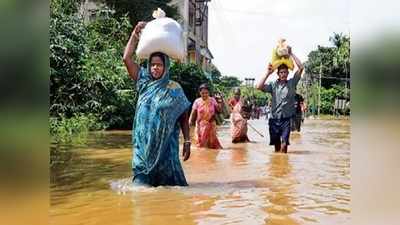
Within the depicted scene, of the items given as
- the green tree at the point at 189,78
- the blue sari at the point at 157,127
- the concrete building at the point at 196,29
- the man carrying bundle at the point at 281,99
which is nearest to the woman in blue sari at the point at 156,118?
the blue sari at the point at 157,127

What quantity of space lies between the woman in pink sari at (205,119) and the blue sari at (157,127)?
479 centimetres

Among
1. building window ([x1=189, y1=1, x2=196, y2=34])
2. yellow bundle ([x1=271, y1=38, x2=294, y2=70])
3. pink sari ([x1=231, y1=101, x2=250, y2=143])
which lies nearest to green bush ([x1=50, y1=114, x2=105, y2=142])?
yellow bundle ([x1=271, y1=38, x2=294, y2=70])

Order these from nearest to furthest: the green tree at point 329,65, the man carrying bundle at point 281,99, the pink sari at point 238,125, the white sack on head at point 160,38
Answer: the white sack on head at point 160,38 → the man carrying bundle at point 281,99 → the pink sari at point 238,125 → the green tree at point 329,65

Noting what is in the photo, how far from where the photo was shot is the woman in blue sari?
5.25m

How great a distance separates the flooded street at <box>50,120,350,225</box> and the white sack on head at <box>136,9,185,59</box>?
135 cm

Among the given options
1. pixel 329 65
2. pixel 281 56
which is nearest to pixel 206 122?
pixel 281 56

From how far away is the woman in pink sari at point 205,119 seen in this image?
10.2 metres

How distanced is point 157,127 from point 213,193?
2.79ft

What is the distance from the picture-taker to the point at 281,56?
26.4 feet

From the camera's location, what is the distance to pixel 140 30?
5344 millimetres

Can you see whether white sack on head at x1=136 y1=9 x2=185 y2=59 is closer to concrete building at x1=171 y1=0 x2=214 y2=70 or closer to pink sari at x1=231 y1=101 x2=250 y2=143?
pink sari at x1=231 y1=101 x2=250 y2=143

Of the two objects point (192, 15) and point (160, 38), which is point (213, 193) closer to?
point (160, 38)

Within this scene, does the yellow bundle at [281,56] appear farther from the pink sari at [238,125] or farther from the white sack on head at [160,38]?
the pink sari at [238,125]

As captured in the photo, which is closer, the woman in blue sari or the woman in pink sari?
the woman in blue sari
